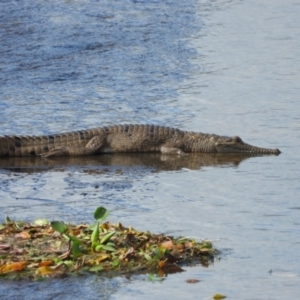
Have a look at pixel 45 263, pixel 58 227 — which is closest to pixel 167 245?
pixel 58 227

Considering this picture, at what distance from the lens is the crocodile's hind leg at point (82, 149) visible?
1088 centimetres

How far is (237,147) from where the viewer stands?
1106 cm

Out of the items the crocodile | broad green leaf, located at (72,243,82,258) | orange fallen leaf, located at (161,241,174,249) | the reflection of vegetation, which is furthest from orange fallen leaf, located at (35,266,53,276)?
the crocodile

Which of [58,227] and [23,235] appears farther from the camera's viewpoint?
[23,235]

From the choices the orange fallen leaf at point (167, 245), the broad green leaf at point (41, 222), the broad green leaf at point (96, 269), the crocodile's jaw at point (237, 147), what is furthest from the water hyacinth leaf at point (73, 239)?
the crocodile's jaw at point (237, 147)

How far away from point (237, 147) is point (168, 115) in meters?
1.48

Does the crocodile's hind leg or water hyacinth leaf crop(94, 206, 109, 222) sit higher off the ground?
the crocodile's hind leg

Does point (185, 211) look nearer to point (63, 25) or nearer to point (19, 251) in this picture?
point (19, 251)

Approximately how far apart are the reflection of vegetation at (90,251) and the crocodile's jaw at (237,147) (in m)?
3.71

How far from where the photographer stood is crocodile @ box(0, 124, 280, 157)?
1084cm

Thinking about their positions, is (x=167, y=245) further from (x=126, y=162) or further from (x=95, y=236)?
(x=126, y=162)

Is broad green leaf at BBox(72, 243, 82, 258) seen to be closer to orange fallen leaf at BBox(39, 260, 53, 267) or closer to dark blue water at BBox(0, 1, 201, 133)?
orange fallen leaf at BBox(39, 260, 53, 267)

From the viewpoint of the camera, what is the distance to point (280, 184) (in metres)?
9.46

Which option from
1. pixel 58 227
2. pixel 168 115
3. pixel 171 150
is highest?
pixel 168 115
